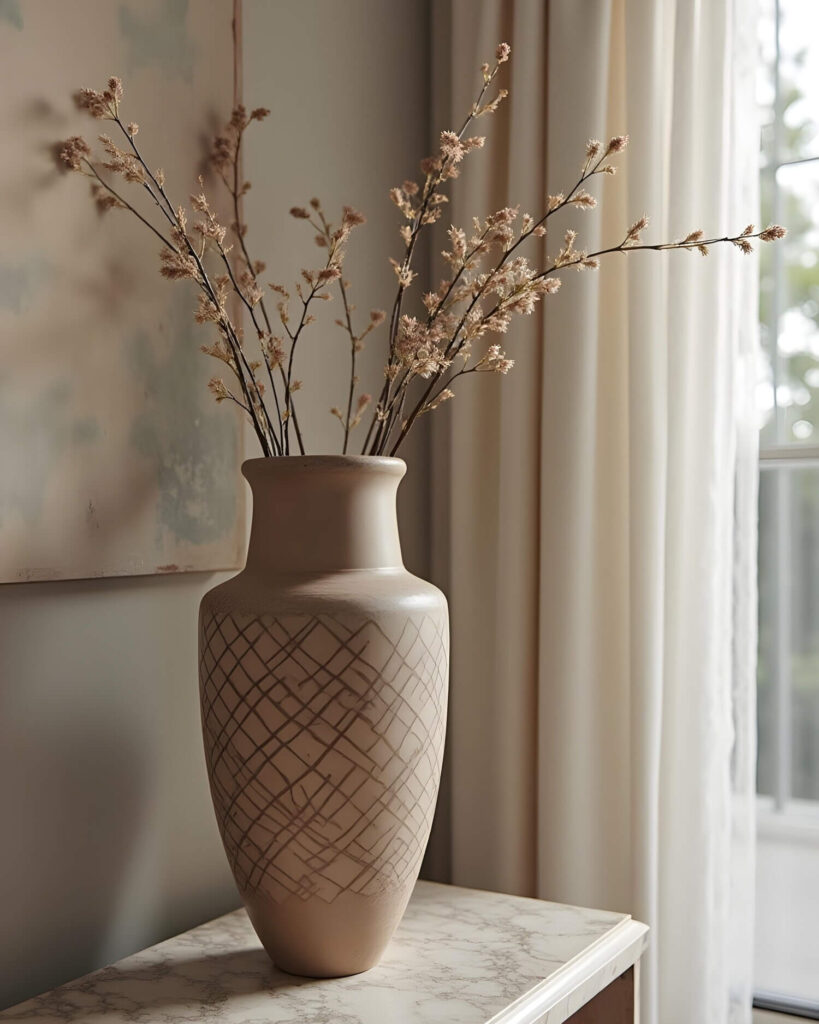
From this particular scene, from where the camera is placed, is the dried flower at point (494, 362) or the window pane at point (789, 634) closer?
the dried flower at point (494, 362)

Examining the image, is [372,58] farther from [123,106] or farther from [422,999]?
[422,999]

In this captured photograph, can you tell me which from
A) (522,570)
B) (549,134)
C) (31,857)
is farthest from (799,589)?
(31,857)

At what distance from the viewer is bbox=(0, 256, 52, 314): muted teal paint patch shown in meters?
1.12

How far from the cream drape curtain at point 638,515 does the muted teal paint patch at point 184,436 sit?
50 centimetres

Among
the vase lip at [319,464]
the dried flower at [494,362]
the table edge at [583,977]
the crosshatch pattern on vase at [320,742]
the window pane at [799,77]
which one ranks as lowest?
the table edge at [583,977]

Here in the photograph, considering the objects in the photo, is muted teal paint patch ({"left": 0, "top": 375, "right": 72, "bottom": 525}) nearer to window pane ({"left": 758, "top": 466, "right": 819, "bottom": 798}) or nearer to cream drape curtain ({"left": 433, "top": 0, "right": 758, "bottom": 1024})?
cream drape curtain ({"left": 433, "top": 0, "right": 758, "bottom": 1024})

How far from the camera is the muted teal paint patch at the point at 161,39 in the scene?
1258 millimetres

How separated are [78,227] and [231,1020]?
867mm

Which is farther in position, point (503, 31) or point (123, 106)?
point (503, 31)

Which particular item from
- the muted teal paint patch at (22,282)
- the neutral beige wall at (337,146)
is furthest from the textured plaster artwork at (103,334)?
the neutral beige wall at (337,146)

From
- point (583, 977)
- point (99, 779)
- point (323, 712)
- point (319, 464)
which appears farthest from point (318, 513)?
point (583, 977)

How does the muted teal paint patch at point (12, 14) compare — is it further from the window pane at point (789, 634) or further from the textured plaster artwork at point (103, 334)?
the window pane at point (789, 634)

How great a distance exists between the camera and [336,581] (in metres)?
1.12

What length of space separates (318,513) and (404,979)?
519 millimetres
